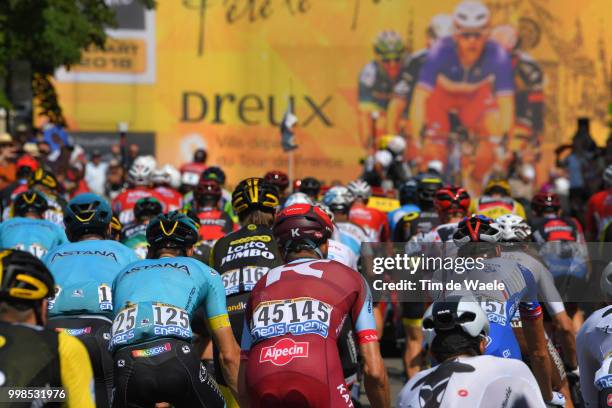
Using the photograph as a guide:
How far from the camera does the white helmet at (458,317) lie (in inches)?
237

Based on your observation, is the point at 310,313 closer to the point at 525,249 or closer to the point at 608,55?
the point at 525,249

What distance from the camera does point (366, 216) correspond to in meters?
15.7

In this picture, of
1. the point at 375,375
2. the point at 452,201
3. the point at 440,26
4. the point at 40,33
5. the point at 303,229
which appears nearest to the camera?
the point at 375,375

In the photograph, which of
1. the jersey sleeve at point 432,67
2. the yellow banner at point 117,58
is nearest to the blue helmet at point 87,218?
the yellow banner at point 117,58

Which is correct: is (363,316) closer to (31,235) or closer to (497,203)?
(31,235)

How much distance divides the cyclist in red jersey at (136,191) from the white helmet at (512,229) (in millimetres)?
6960

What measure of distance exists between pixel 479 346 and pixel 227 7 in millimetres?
40865

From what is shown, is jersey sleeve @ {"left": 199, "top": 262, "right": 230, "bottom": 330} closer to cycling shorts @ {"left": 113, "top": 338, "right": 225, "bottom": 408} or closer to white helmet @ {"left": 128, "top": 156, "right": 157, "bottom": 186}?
cycling shorts @ {"left": 113, "top": 338, "right": 225, "bottom": 408}

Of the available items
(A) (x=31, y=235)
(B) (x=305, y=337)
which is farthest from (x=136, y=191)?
(B) (x=305, y=337)

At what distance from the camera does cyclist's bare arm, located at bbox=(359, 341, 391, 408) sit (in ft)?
22.8

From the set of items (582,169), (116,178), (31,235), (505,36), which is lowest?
(116,178)

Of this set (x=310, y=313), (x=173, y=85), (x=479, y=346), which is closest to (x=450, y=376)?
(x=479, y=346)

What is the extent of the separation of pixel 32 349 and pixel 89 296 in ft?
10.4

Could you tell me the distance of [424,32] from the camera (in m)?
47.0
